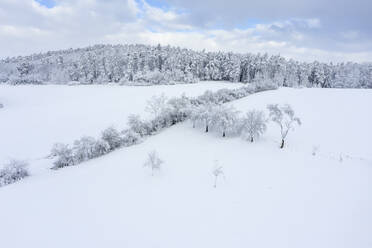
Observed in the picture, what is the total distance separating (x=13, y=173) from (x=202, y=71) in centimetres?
7732

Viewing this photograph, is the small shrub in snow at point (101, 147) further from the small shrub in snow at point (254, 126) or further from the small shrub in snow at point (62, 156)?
the small shrub in snow at point (254, 126)

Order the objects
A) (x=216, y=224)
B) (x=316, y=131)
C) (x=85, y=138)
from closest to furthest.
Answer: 1. (x=216, y=224)
2. (x=85, y=138)
3. (x=316, y=131)

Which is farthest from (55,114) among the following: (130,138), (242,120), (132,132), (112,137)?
(242,120)

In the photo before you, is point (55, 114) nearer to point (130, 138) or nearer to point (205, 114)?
point (130, 138)

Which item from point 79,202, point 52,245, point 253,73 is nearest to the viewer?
point 52,245

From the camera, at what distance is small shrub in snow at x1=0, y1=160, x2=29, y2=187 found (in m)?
22.1

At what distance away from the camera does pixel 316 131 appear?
32.2 meters

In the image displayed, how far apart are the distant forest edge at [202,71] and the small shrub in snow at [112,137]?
49.9m

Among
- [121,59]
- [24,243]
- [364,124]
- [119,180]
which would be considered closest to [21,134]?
[119,180]

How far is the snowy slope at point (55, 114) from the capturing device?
106 feet

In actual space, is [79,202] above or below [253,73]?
below

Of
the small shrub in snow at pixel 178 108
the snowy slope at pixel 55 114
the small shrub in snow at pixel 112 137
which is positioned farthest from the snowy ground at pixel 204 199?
the snowy slope at pixel 55 114

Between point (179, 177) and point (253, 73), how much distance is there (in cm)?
7674

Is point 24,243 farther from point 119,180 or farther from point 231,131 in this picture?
point 231,131
